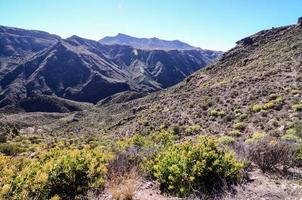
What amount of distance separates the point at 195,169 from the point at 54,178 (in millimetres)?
2675

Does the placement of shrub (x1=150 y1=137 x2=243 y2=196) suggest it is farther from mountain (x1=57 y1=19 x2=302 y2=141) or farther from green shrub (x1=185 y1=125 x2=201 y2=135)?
green shrub (x1=185 y1=125 x2=201 y2=135)

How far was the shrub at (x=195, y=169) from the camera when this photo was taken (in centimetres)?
682

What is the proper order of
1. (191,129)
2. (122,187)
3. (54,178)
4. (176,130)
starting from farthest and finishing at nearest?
(176,130) → (191,129) → (122,187) → (54,178)

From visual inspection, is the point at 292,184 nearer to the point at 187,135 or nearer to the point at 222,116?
the point at 187,135

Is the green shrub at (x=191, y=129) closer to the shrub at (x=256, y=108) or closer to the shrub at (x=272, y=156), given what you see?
the shrub at (x=256, y=108)

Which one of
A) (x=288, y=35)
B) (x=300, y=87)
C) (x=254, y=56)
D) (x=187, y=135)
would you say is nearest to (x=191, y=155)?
(x=187, y=135)

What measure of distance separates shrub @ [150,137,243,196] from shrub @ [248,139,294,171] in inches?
58.4

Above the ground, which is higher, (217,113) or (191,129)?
(217,113)

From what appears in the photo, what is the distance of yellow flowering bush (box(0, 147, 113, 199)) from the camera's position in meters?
A: 5.28

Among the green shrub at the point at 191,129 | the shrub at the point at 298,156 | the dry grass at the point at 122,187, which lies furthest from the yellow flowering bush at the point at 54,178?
the green shrub at the point at 191,129

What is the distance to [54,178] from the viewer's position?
20.5 ft

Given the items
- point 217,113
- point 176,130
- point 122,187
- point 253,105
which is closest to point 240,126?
point 253,105

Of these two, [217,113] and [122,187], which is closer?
[122,187]

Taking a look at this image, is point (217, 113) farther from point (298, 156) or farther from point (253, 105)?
point (298, 156)
